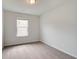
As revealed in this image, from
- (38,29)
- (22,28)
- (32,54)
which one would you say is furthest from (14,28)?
(32,54)

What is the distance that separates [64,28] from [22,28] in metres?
3.19

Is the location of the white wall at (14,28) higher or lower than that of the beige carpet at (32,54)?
higher

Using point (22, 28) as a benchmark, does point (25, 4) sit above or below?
above

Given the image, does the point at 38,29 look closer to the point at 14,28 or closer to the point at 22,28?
the point at 22,28

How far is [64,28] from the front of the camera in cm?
350

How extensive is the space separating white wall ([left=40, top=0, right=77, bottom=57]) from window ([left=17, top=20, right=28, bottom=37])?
192 centimetres

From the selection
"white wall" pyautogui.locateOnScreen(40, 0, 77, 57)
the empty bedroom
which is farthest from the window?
"white wall" pyautogui.locateOnScreen(40, 0, 77, 57)

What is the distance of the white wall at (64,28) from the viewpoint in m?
3.01

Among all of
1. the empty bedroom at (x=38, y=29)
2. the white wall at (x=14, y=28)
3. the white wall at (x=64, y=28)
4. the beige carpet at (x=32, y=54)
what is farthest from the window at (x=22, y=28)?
the white wall at (x=64, y=28)

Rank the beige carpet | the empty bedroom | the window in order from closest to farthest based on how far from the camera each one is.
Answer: the beige carpet < the empty bedroom < the window

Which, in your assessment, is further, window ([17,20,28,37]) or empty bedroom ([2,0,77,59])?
window ([17,20,28,37])

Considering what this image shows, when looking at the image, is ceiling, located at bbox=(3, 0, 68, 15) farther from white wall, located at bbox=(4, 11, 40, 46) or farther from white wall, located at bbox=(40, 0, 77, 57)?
white wall, located at bbox=(4, 11, 40, 46)

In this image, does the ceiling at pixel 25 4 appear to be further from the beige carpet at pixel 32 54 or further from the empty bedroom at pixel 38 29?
the beige carpet at pixel 32 54

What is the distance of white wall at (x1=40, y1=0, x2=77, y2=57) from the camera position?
9.88ft
